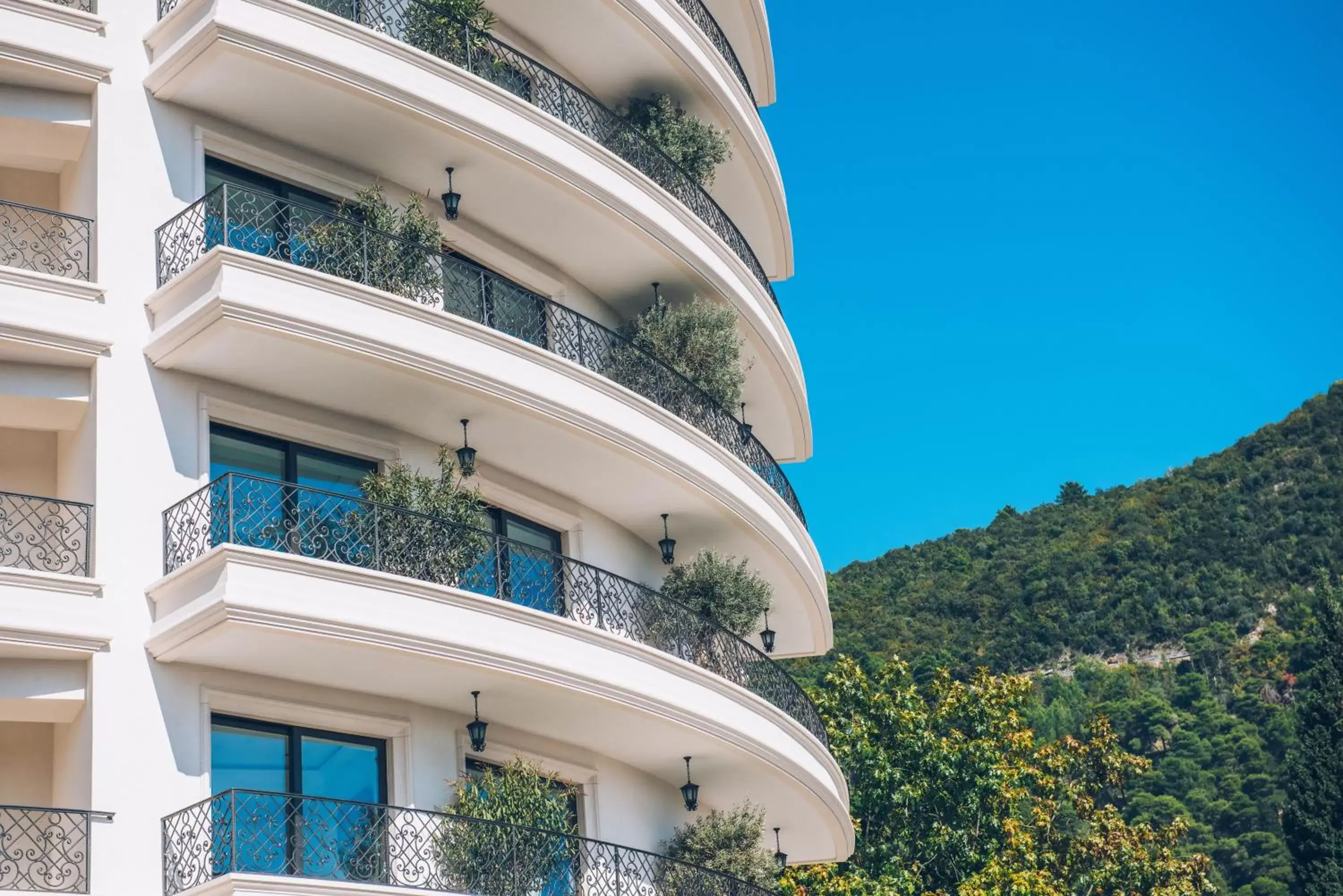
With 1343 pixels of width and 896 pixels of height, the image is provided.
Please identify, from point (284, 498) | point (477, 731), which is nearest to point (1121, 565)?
point (477, 731)

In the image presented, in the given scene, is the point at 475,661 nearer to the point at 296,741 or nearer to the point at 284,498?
the point at 296,741

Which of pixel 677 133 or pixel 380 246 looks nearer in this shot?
pixel 380 246

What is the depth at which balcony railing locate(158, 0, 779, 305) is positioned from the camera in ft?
72.2

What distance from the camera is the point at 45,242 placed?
1867 cm

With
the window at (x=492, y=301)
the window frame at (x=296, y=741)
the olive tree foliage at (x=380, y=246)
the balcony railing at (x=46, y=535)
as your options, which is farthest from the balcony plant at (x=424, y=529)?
the balcony railing at (x=46, y=535)

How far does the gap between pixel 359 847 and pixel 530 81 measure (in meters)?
11.7

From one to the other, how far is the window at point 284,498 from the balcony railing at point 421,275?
6.96 feet

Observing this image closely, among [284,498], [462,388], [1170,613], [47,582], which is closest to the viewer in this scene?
[47,582]

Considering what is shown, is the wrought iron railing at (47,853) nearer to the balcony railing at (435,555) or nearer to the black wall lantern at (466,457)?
the balcony railing at (435,555)

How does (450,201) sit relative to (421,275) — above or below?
above

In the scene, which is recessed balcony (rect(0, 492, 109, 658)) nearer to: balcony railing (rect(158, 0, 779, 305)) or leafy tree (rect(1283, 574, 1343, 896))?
balcony railing (rect(158, 0, 779, 305))

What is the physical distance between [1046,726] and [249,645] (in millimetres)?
74551

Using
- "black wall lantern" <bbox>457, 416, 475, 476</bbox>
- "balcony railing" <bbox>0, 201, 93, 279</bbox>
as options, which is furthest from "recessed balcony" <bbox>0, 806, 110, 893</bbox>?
"black wall lantern" <bbox>457, 416, 475, 476</bbox>

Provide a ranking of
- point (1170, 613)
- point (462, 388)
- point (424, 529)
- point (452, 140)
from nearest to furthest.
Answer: point (424, 529)
point (462, 388)
point (452, 140)
point (1170, 613)
